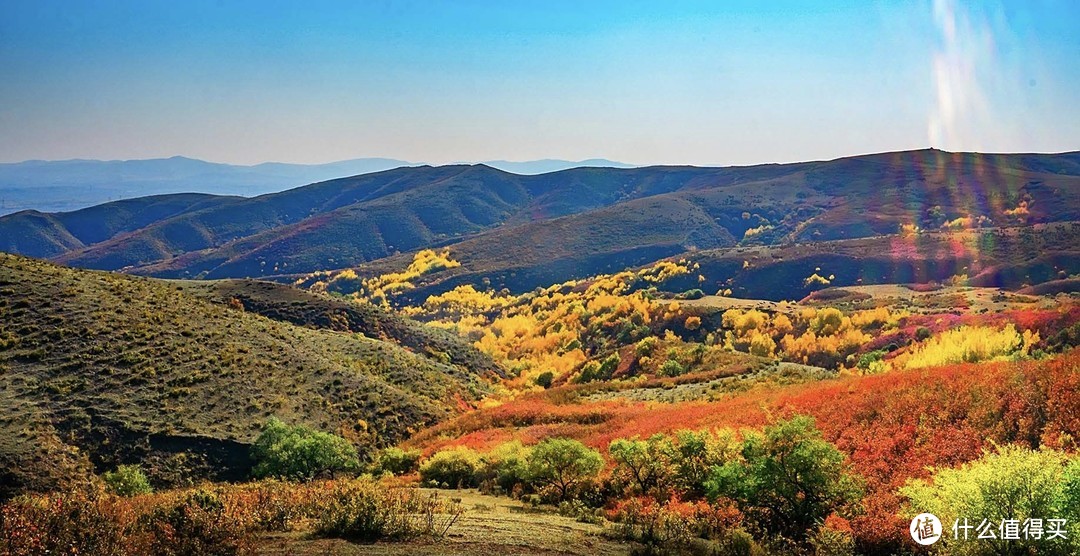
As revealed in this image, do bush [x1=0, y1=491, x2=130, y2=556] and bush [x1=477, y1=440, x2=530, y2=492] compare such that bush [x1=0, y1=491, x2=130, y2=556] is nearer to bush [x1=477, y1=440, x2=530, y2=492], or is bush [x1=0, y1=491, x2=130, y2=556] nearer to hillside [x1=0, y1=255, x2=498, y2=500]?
bush [x1=477, y1=440, x2=530, y2=492]

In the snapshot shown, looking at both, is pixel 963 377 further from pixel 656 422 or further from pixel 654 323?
pixel 654 323

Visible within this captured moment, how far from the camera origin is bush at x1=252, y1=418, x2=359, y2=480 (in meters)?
32.2

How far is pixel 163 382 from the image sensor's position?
127 ft

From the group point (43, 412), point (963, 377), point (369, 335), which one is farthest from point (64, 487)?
point (369, 335)

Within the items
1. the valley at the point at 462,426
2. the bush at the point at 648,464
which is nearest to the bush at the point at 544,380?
the valley at the point at 462,426

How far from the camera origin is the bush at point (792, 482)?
1650 centimetres

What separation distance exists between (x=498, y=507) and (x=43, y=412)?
27.4 metres

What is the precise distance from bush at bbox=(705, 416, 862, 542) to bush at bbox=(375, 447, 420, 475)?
2194cm

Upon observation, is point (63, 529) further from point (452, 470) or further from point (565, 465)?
point (452, 470)

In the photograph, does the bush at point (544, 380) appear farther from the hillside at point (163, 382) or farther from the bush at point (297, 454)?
the bush at point (297, 454)

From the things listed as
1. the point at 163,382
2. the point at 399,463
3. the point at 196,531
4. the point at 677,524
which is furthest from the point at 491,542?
the point at 163,382

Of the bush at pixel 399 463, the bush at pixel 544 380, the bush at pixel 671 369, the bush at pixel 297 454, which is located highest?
the bush at pixel 297 454

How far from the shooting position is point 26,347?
125 feet

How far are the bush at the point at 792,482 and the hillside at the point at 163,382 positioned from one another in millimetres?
28582
